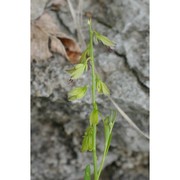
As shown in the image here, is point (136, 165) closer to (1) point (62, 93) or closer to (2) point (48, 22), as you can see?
(1) point (62, 93)

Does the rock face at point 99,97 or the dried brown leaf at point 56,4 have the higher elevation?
the dried brown leaf at point 56,4

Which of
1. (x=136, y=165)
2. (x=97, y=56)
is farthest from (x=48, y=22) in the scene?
(x=136, y=165)

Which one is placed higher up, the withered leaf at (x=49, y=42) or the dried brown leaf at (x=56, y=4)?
the dried brown leaf at (x=56, y=4)

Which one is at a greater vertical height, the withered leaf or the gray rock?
the gray rock

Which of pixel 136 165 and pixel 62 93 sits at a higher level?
pixel 62 93

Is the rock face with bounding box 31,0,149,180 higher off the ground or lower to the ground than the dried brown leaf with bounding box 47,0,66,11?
lower
